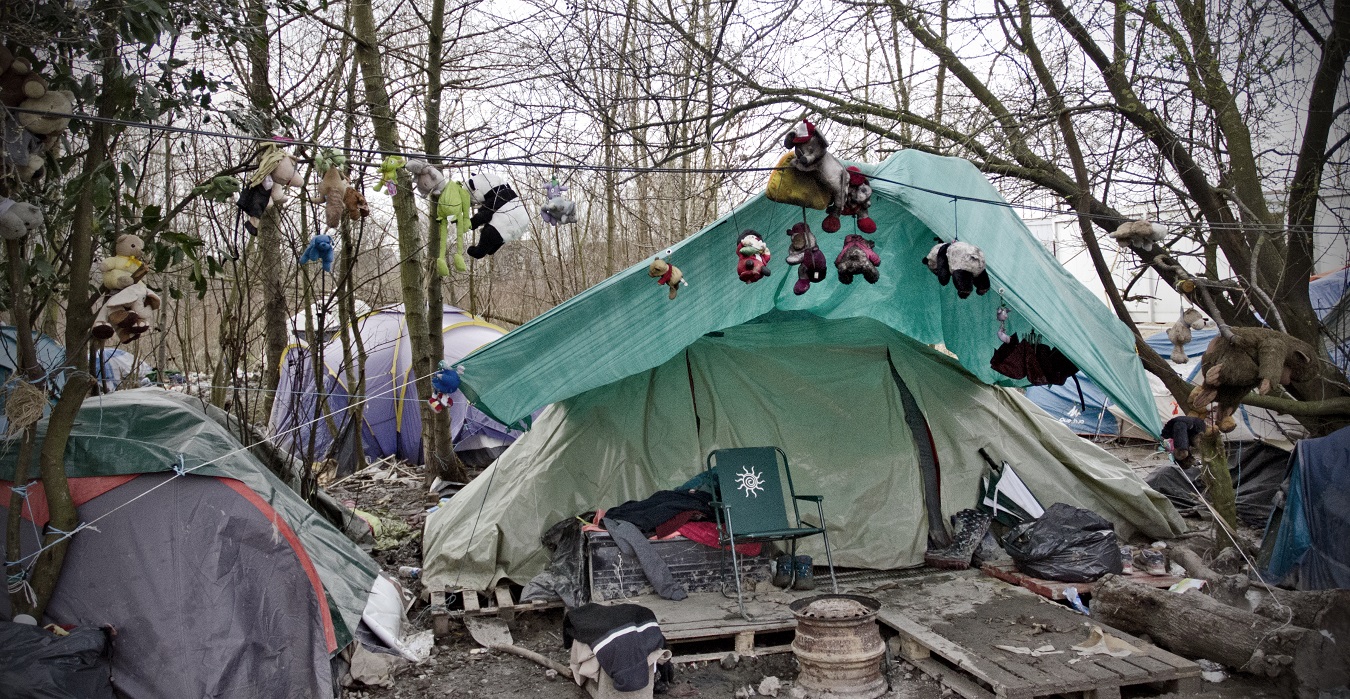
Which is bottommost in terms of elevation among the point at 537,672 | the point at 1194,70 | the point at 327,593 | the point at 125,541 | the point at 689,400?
the point at 537,672

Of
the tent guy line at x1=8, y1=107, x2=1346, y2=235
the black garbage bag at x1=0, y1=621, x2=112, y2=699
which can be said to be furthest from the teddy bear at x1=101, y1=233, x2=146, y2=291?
the black garbage bag at x1=0, y1=621, x2=112, y2=699

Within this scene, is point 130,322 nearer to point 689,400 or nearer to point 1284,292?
point 689,400

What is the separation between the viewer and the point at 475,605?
4703mm

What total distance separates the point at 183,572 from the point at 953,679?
3.11 meters

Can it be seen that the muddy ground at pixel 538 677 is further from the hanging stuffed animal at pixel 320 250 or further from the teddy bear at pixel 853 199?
the teddy bear at pixel 853 199

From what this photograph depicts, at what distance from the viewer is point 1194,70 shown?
17.0 ft

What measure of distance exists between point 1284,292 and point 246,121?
530 cm

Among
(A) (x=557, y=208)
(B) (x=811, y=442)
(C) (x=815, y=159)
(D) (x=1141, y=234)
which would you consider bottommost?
(B) (x=811, y=442)

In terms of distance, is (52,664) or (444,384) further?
(444,384)

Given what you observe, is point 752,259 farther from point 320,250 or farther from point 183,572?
point 183,572

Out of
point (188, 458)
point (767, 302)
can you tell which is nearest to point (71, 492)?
point (188, 458)

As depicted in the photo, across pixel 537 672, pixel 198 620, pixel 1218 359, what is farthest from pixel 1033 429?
pixel 198 620

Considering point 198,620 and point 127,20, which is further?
point 198,620

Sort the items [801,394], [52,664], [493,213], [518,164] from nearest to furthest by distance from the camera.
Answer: [52,664], [518,164], [493,213], [801,394]
